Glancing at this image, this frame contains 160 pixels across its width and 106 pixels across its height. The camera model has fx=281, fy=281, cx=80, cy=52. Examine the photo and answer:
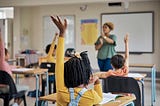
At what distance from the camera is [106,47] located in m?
4.85

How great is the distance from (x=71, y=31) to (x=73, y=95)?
282 inches

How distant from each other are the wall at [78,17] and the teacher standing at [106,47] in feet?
11.6

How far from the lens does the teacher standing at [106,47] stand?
186 inches

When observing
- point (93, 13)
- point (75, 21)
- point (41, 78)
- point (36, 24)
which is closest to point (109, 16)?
point (93, 13)

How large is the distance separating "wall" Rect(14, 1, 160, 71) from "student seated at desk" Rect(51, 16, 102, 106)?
251 inches

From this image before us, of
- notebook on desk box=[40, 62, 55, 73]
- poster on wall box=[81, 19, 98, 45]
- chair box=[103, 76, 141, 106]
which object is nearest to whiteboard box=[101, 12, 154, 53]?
poster on wall box=[81, 19, 98, 45]

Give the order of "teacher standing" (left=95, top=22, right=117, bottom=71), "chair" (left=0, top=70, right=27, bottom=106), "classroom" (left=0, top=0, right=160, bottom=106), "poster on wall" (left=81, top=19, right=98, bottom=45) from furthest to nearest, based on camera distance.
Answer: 1. "poster on wall" (left=81, top=19, right=98, bottom=45)
2. "classroom" (left=0, top=0, right=160, bottom=106)
3. "teacher standing" (left=95, top=22, right=117, bottom=71)
4. "chair" (left=0, top=70, right=27, bottom=106)

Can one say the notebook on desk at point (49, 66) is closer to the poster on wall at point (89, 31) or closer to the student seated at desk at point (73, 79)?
the student seated at desk at point (73, 79)

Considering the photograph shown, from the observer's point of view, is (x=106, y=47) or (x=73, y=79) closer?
(x=73, y=79)

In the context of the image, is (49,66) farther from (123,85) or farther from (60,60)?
(60,60)

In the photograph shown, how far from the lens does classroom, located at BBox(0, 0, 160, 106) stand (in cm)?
792

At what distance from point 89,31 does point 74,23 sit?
0.57 meters

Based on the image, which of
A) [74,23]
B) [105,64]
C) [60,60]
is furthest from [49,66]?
[74,23]

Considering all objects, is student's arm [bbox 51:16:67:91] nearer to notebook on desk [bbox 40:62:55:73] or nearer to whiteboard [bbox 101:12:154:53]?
notebook on desk [bbox 40:62:55:73]
